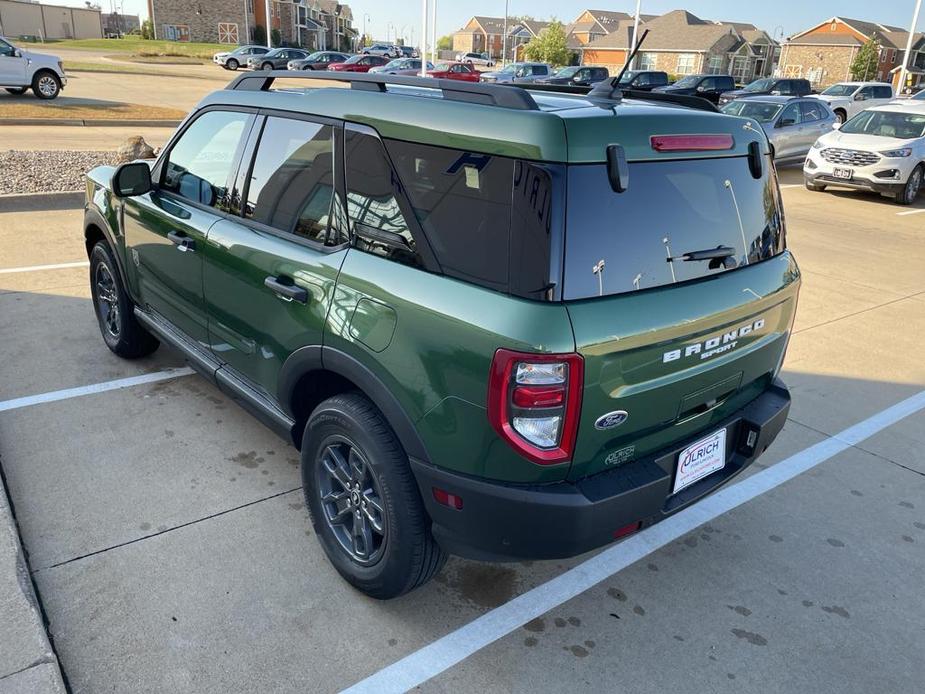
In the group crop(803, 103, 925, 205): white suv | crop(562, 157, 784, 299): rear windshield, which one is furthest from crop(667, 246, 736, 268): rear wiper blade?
crop(803, 103, 925, 205): white suv

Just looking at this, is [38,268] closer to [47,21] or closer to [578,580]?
[578,580]

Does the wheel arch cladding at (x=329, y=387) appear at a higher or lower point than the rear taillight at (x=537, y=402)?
lower

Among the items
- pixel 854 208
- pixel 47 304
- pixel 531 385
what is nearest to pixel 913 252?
pixel 854 208

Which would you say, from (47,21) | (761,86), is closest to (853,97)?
A: (761,86)

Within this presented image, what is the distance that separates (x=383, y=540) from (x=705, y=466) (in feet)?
4.06

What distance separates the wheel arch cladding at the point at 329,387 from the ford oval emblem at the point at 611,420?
1.87 feet

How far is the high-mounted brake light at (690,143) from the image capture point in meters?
2.33

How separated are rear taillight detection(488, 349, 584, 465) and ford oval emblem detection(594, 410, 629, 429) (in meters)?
0.10

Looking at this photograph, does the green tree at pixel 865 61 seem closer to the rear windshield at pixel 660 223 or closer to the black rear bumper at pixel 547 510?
the rear windshield at pixel 660 223

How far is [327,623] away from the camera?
8.78 ft

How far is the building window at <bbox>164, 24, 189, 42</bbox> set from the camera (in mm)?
71562

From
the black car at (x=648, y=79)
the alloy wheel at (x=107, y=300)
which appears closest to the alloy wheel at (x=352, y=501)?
the alloy wheel at (x=107, y=300)

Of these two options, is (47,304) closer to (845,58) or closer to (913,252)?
(913,252)

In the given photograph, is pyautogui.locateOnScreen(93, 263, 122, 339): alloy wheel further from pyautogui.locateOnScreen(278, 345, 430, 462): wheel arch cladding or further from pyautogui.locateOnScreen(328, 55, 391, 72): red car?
pyautogui.locateOnScreen(328, 55, 391, 72): red car
